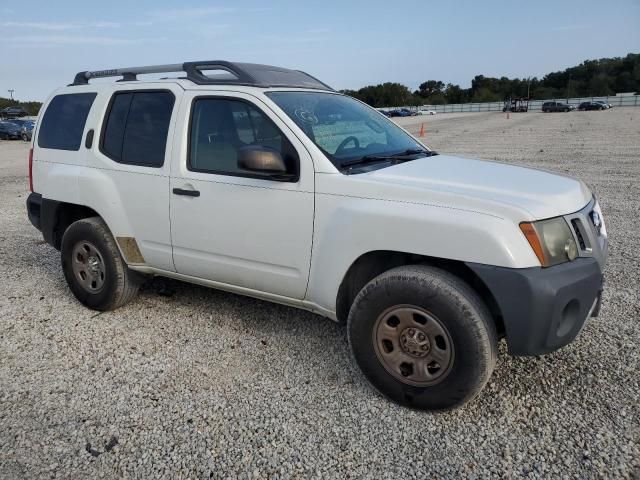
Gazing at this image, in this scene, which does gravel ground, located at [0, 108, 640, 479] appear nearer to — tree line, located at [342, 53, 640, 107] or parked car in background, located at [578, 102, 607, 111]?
parked car in background, located at [578, 102, 607, 111]

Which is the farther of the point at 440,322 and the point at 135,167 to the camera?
the point at 135,167

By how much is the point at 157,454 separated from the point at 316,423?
0.84m

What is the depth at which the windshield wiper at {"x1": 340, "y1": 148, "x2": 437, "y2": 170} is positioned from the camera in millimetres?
3350

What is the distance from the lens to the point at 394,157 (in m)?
3.67

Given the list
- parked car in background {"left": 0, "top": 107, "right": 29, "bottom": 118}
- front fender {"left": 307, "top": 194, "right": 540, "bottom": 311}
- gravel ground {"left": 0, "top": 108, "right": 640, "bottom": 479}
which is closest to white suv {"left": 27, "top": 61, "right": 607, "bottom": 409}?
front fender {"left": 307, "top": 194, "right": 540, "bottom": 311}

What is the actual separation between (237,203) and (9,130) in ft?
111

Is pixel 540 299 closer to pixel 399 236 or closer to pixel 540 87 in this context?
pixel 399 236

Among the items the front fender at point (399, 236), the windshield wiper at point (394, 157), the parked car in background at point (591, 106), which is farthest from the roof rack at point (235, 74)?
the parked car in background at point (591, 106)

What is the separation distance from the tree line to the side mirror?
95.6 metres

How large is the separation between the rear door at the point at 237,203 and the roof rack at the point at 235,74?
0.56 feet

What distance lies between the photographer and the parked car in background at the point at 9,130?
31266mm

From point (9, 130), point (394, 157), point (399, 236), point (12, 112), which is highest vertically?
point (394, 157)

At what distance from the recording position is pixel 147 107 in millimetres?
4051

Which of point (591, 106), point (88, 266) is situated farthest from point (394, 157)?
point (591, 106)
